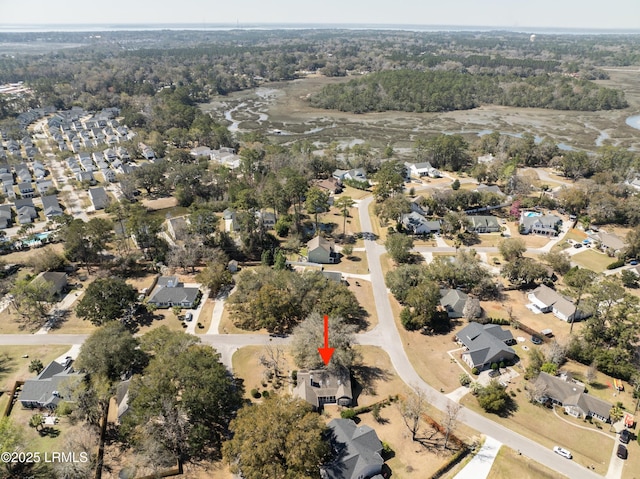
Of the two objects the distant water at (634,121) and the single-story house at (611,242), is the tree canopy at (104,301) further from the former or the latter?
the distant water at (634,121)

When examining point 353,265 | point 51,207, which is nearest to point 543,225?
point 353,265

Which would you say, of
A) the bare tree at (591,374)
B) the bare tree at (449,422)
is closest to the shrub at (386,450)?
the bare tree at (449,422)

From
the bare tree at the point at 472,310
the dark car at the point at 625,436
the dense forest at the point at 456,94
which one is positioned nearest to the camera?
the dark car at the point at 625,436

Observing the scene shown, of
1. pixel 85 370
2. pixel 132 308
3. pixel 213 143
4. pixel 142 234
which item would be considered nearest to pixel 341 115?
pixel 213 143

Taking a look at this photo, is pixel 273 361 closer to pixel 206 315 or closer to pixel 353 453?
pixel 206 315

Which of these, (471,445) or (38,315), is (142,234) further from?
(471,445)
